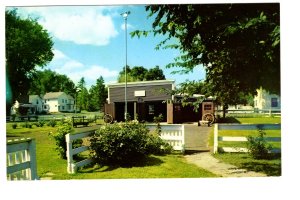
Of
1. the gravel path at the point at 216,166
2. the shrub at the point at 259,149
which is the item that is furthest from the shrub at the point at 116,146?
the shrub at the point at 259,149

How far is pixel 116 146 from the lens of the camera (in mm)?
8047

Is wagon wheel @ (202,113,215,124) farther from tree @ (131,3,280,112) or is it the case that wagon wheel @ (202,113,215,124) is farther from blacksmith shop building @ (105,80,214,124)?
tree @ (131,3,280,112)

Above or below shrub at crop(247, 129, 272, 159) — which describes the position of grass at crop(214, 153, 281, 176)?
below

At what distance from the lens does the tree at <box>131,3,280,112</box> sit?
4.70 metres

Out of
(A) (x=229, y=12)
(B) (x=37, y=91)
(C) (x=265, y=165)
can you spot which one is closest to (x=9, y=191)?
(A) (x=229, y=12)

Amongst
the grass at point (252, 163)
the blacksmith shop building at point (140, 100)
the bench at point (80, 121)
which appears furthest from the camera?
the blacksmith shop building at point (140, 100)

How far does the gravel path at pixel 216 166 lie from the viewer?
7280 mm

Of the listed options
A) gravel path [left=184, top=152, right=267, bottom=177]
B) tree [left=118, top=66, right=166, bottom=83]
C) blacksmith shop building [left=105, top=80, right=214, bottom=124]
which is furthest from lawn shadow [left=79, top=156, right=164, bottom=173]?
tree [left=118, top=66, right=166, bottom=83]

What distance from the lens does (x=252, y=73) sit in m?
5.39

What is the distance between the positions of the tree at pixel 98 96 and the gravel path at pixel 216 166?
16716mm

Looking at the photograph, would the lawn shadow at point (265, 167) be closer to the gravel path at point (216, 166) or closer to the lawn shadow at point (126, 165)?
the gravel path at point (216, 166)

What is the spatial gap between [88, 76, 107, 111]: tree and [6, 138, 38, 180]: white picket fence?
18806 millimetres

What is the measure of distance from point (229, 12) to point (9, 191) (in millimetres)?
5085

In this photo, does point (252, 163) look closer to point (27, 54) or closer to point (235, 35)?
point (235, 35)
